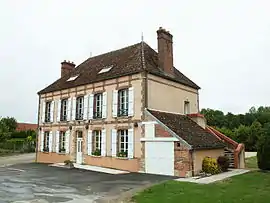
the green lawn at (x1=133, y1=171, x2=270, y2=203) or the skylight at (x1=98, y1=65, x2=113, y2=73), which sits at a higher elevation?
the skylight at (x1=98, y1=65, x2=113, y2=73)

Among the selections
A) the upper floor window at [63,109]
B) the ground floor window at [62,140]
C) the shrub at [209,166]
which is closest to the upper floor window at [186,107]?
the shrub at [209,166]

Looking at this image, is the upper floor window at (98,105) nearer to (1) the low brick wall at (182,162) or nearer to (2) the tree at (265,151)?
(1) the low brick wall at (182,162)

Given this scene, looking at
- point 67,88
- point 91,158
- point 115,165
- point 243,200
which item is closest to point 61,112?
point 67,88

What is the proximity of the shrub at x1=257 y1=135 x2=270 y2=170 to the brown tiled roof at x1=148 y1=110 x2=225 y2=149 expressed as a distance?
216 cm

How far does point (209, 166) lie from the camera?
14.2 meters

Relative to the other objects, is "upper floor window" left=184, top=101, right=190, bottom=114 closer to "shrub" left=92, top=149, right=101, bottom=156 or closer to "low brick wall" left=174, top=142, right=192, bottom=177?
"low brick wall" left=174, top=142, right=192, bottom=177

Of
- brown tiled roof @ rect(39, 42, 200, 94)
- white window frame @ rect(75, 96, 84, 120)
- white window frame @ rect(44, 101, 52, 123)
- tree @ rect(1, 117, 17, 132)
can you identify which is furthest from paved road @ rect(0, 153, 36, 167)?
tree @ rect(1, 117, 17, 132)

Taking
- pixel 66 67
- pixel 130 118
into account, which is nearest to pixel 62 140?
pixel 66 67

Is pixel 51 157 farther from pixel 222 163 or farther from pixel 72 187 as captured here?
pixel 222 163

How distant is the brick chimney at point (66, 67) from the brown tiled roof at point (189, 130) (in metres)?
10.8

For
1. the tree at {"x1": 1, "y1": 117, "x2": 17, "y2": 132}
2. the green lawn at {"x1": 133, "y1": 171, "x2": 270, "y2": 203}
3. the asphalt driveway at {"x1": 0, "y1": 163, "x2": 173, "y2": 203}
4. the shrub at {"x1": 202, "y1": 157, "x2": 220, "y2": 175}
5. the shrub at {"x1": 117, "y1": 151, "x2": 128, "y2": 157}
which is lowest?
the asphalt driveway at {"x1": 0, "y1": 163, "x2": 173, "y2": 203}

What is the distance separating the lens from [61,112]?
2086cm

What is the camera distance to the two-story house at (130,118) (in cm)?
1443

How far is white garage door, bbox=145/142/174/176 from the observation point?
45.9 feet
